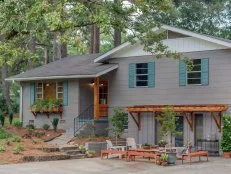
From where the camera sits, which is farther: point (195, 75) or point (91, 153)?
point (195, 75)

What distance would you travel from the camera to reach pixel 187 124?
78.5 feet

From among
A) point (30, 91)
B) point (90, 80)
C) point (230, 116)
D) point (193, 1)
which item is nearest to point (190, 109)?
point (230, 116)

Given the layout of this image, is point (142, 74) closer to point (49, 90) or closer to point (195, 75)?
point (195, 75)

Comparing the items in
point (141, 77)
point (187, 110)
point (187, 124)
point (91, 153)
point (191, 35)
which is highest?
point (191, 35)

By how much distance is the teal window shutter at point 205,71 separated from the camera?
23.4m

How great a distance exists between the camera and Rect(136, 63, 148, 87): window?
25.5 meters

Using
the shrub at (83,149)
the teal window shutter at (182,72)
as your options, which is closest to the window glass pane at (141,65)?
the teal window shutter at (182,72)

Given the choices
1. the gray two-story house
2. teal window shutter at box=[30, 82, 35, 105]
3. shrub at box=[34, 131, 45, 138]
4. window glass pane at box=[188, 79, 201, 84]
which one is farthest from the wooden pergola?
teal window shutter at box=[30, 82, 35, 105]

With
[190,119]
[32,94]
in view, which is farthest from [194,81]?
[32,94]

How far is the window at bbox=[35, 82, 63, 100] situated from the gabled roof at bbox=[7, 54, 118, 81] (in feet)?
2.36

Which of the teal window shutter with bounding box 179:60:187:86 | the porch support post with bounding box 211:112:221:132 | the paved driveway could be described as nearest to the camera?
the paved driveway

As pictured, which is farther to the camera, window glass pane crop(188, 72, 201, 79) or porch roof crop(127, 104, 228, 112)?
window glass pane crop(188, 72, 201, 79)

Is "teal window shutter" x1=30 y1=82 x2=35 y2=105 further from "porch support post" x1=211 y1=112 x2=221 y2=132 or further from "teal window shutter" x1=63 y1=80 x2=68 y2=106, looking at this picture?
"porch support post" x1=211 y1=112 x2=221 y2=132

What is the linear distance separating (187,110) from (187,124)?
1.12 meters
